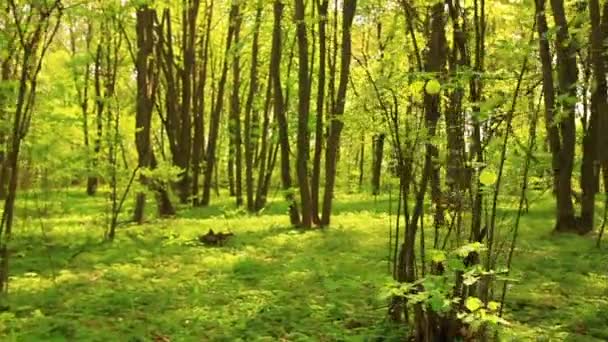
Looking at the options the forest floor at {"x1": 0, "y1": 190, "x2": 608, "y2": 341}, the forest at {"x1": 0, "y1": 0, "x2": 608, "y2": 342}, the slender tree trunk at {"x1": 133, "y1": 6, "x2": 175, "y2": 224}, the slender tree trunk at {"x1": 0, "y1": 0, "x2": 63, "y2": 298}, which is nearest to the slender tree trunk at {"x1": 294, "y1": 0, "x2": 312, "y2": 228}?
the forest at {"x1": 0, "y1": 0, "x2": 608, "y2": 342}

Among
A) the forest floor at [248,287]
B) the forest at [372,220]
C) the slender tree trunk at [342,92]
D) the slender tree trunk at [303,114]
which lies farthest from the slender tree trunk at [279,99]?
the slender tree trunk at [342,92]

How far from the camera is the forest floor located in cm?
601

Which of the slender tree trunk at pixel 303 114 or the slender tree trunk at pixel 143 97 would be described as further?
the slender tree trunk at pixel 143 97

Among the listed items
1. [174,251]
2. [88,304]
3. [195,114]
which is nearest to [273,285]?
[88,304]

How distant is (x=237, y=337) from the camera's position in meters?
5.95

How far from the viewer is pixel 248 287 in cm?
786

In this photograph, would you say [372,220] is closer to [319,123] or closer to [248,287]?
[319,123]

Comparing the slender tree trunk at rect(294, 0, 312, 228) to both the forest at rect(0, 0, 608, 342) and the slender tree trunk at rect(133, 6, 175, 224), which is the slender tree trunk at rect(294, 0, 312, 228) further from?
the slender tree trunk at rect(133, 6, 175, 224)

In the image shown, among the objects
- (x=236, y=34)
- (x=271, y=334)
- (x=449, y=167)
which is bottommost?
(x=271, y=334)

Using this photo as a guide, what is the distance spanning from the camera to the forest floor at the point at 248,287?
19.7ft

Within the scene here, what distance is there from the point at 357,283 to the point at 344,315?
1284 millimetres

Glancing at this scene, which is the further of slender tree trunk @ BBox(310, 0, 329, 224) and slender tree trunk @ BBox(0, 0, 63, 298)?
slender tree trunk @ BBox(310, 0, 329, 224)

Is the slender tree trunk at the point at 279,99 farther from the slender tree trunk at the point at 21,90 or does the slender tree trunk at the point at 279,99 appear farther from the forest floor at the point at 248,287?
the slender tree trunk at the point at 21,90

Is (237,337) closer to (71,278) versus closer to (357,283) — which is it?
(357,283)
